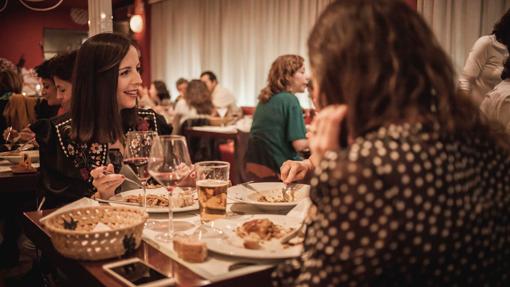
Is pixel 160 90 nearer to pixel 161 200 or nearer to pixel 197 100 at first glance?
pixel 197 100

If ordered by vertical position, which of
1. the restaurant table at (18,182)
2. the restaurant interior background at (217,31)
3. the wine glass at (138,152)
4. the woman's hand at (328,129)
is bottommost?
the restaurant table at (18,182)

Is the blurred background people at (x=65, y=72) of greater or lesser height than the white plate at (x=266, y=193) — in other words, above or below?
above

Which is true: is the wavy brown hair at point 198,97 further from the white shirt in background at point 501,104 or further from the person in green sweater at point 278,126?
the white shirt in background at point 501,104

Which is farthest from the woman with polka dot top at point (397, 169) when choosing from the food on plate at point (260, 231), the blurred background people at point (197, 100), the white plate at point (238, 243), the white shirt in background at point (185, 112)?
the blurred background people at point (197, 100)

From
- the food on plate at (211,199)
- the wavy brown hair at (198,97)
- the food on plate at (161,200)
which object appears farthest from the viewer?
the wavy brown hair at (198,97)

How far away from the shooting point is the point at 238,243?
1223 millimetres

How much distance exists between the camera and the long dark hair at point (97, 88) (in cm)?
Result: 212

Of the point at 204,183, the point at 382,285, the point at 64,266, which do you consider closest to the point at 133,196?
the point at 204,183

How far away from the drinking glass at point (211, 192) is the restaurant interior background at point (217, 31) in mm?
4378

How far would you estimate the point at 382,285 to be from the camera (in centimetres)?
91

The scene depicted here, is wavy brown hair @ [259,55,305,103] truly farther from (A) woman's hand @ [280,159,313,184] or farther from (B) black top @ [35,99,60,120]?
(A) woman's hand @ [280,159,313,184]

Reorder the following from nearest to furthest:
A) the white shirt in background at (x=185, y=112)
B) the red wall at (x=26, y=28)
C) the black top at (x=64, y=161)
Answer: the black top at (x=64, y=161), the white shirt in background at (x=185, y=112), the red wall at (x=26, y=28)

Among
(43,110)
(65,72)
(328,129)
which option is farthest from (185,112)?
(328,129)

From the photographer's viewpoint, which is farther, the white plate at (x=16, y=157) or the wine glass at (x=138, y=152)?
the white plate at (x=16, y=157)
